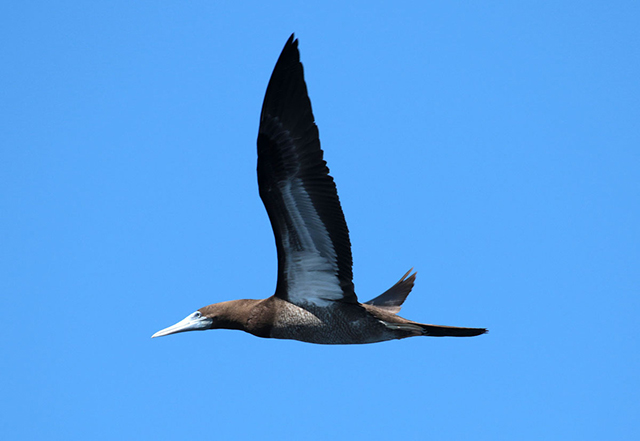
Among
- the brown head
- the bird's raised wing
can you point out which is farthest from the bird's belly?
the brown head

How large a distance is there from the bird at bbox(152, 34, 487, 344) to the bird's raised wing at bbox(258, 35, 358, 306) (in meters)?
0.01

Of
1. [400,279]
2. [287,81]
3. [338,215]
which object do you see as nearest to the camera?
[287,81]

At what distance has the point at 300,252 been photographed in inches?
350

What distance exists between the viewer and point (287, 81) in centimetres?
796

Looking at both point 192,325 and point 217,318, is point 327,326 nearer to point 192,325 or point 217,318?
point 217,318

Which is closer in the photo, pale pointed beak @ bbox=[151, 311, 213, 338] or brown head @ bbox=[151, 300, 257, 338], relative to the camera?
brown head @ bbox=[151, 300, 257, 338]

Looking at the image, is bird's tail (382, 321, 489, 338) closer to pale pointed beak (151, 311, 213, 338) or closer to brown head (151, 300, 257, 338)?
brown head (151, 300, 257, 338)

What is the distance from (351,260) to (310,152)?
1.53m

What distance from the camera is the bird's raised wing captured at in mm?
8000

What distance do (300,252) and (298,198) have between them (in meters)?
0.78

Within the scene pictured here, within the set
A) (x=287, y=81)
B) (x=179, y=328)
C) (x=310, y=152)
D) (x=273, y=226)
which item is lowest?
(x=179, y=328)

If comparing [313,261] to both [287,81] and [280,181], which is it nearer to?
[280,181]

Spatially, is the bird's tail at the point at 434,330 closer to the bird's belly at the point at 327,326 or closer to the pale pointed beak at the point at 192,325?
the bird's belly at the point at 327,326

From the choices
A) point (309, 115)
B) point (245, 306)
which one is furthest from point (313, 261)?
point (309, 115)
